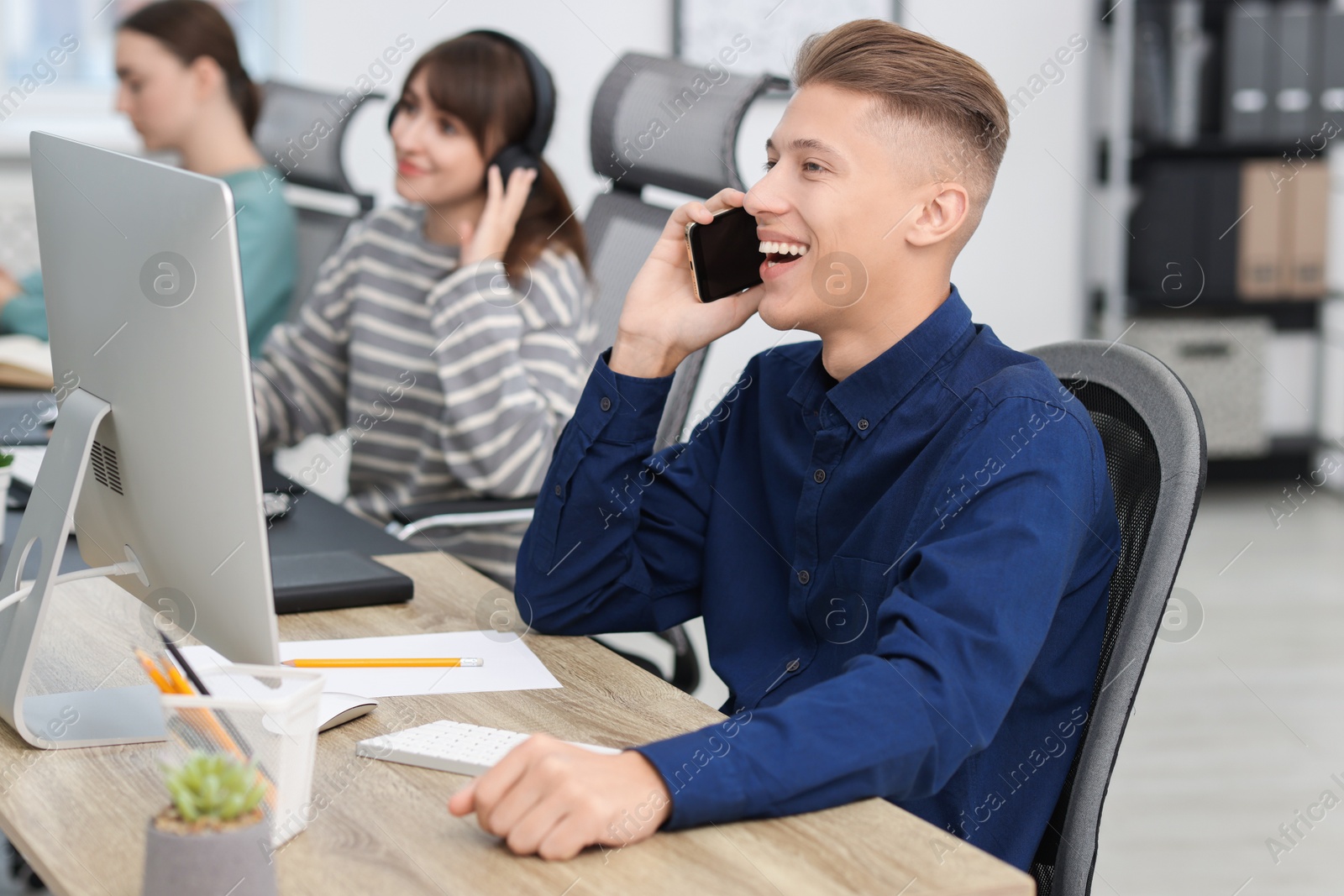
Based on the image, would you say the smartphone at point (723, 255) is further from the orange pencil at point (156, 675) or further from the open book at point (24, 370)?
the open book at point (24, 370)

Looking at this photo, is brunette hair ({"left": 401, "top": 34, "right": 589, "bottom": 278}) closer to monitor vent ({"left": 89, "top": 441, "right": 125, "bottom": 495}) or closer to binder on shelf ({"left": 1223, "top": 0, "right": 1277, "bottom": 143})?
monitor vent ({"left": 89, "top": 441, "right": 125, "bottom": 495})

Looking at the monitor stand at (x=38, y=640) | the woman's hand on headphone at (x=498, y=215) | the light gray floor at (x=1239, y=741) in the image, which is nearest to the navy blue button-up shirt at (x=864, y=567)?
the monitor stand at (x=38, y=640)

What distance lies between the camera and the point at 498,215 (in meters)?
2.13

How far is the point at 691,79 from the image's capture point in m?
1.98

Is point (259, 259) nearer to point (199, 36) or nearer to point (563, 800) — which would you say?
point (199, 36)

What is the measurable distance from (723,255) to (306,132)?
6.40 ft

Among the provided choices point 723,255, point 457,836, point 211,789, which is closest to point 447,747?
point 457,836

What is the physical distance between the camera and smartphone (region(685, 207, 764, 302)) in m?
1.37

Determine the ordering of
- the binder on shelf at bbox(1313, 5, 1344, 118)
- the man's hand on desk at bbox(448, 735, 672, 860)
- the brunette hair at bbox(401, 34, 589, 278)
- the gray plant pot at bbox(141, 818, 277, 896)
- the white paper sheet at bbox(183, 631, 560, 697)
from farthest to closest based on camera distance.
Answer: the binder on shelf at bbox(1313, 5, 1344, 118)
the brunette hair at bbox(401, 34, 589, 278)
the white paper sheet at bbox(183, 631, 560, 697)
the man's hand on desk at bbox(448, 735, 672, 860)
the gray plant pot at bbox(141, 818, 277, 896)

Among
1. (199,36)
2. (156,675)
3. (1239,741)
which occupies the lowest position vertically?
(1239,741)

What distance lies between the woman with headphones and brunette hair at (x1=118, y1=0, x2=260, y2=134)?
0.67 meters

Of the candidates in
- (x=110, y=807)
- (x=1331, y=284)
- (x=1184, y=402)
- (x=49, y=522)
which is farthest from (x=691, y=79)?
(x=1331, y=284)

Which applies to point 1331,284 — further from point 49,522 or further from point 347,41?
point 49,522

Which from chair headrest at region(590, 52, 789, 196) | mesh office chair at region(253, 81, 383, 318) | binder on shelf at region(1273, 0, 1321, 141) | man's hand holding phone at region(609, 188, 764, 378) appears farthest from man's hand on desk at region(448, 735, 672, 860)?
binder on shelf at region(1273, 0, 1321, 141)
